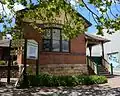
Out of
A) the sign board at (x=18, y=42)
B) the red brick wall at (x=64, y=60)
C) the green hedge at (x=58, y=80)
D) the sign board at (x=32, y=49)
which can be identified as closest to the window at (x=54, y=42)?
the red brick wall at (x=64, y=60)

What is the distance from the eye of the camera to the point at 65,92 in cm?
1636

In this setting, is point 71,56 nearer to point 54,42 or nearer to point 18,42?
point 54,42

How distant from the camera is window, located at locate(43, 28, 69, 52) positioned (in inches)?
1013

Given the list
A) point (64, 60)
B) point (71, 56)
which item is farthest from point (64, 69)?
point (71, 56)

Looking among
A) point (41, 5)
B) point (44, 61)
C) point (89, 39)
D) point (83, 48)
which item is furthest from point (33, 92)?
point (89, 39)

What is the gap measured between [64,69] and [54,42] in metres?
2.71

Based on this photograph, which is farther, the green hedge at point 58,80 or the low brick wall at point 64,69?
the low brick wall at point 64,69

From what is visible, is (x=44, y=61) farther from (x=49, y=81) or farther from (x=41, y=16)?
(x=41, y=16)

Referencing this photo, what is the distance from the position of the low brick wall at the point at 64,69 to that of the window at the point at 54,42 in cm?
150

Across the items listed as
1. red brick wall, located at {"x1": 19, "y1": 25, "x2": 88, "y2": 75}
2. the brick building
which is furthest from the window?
red brick wall, located at {"x1": 19, "y1": 25, "x2": 88, "y2": 75}

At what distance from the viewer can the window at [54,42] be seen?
1013 inches

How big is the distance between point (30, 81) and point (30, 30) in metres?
7.62

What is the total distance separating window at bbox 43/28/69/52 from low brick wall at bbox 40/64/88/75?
150cm

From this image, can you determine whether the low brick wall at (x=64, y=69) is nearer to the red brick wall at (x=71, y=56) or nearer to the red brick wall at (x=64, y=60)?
the red brick wall at (x=64, y=60)
